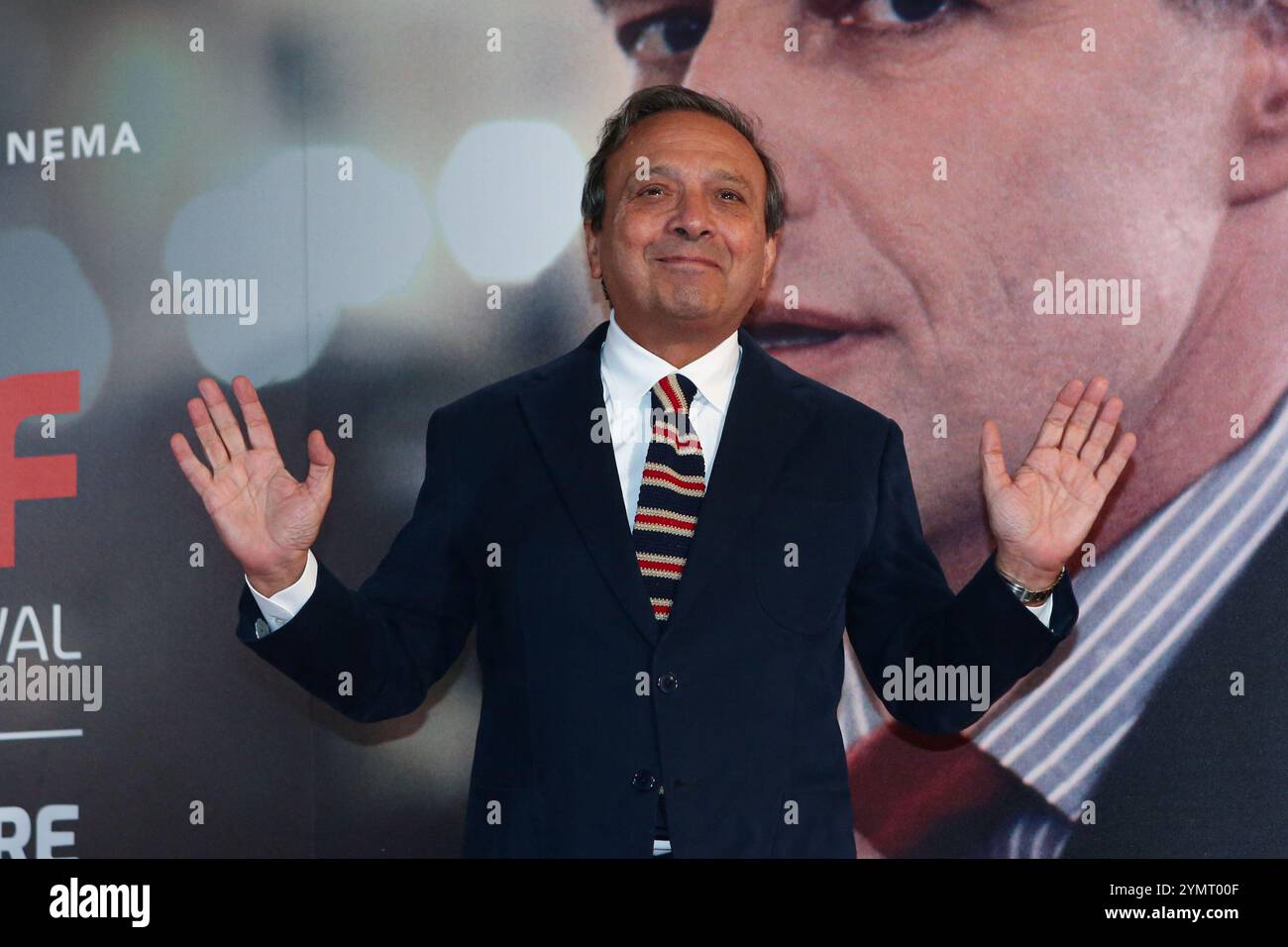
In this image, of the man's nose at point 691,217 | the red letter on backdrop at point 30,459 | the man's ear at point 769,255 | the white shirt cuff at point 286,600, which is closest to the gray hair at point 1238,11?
the man's ear at point 769,255

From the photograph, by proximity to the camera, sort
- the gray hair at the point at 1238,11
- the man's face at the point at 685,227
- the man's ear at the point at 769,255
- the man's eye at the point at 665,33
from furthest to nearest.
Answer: the man's eye at the point at 665,33 < the gray hair at the point at 1238,11 < the man's ear at the point at 769,255 < the man's face at the point at 685,227

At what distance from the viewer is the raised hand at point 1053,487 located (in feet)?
7.16

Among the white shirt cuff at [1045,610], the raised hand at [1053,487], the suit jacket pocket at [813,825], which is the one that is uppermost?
the raised hand at [1053,487]

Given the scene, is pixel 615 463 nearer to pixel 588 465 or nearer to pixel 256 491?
pixel 588 465

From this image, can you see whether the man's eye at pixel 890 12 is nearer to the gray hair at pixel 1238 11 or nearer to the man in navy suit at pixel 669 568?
the gray hair at pixel 1238 11

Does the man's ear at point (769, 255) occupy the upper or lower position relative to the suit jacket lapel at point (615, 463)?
upper

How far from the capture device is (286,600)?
2.15m

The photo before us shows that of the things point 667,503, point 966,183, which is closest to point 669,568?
point 667,503

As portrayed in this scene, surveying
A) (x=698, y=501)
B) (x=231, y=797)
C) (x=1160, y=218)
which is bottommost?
(x=231, y=797)

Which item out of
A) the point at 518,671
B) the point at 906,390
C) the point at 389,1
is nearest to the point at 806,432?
the point at 518,671

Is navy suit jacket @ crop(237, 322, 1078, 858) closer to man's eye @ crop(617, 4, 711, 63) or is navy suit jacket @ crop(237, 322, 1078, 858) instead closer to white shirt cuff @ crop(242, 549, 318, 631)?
white shirt cuff @ crop(242, 549, 318, 631)
